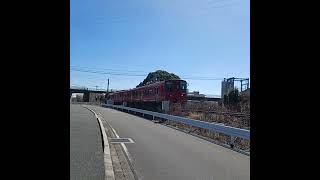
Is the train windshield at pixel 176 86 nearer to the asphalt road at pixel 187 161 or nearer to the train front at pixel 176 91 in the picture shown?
the train front at pixel 176 91

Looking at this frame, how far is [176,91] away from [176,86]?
1.71ft

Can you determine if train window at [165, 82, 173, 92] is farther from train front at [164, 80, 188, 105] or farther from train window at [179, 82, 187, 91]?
train window at [179, 82, 187, 91]

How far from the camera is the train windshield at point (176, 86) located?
1586 inches

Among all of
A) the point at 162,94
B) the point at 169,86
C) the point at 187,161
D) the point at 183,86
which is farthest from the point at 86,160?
the point at 183,86

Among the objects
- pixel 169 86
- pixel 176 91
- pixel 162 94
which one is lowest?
pixel 162 94

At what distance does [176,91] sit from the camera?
41.2 m

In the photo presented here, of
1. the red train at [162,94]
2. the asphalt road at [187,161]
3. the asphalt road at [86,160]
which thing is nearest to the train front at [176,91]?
the red train at [162,94]

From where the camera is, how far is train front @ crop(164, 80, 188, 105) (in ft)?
132

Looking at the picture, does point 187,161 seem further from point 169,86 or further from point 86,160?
point 169,86

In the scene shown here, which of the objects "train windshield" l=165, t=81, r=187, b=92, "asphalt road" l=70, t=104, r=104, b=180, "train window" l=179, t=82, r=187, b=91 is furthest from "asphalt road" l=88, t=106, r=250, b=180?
"train window" l=179, t=82, r=187, b=91

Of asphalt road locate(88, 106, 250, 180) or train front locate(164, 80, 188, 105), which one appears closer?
asphalt road locate(88, 106, 250, 180)
